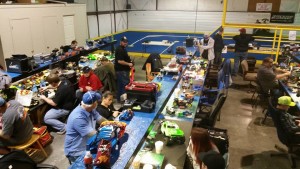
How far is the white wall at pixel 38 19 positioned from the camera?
21.4 ft

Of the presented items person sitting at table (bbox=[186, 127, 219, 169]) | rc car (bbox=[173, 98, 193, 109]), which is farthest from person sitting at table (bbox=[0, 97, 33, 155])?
person sitting at table (bbox=[186, 127, 219, 169])

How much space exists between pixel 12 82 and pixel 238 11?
11.3 meters

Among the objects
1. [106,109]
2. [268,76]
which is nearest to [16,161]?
[106,109]

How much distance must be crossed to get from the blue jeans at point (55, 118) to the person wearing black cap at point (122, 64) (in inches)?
74.6

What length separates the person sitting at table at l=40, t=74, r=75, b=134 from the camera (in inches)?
197

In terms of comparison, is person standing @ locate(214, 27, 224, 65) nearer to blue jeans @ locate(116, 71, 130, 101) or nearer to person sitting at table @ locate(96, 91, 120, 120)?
blue jeans @ locate(116, 71, 130, 101)

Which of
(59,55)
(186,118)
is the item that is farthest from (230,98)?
(59,55)

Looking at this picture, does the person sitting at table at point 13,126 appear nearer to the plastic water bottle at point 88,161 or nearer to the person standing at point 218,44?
the plastic water bottle at point 88,161

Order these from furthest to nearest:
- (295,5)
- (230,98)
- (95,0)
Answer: (295,5) → (95,0) → (230,98)

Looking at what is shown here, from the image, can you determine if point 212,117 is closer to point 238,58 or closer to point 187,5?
point 238,58

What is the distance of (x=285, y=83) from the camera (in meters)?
6.29

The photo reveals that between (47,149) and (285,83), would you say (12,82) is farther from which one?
(285,83)

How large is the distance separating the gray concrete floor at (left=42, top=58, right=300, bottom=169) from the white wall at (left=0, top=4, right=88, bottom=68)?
3.17m

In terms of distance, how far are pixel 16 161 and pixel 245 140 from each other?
14.5 ft
